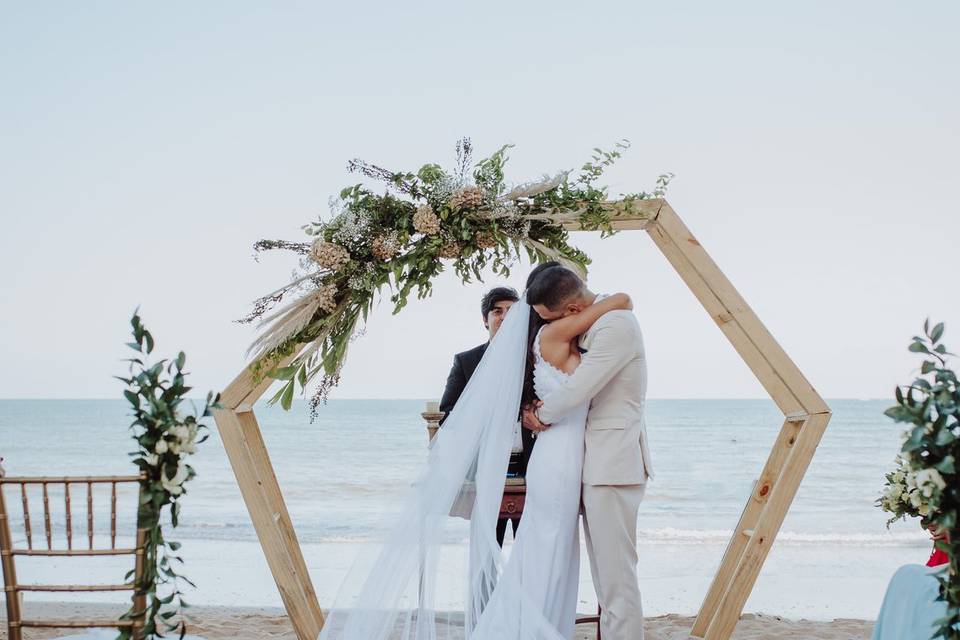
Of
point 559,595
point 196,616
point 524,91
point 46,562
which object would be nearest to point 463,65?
point 524,91

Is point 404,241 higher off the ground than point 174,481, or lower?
higher

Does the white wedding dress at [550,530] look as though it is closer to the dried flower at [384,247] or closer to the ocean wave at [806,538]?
the dried flower at [384,247]

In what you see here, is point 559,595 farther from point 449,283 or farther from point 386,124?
point 449,283

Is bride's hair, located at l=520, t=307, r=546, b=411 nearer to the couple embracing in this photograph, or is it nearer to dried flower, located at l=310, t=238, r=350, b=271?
the couple embracing

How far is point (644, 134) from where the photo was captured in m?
14.5

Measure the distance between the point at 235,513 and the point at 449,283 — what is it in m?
7.62

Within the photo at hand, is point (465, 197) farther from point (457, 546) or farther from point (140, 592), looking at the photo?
point (140, 592)

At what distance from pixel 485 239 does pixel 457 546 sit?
1.48 m

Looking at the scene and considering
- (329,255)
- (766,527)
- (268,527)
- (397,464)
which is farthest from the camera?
(397,464)

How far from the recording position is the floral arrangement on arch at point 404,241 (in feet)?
14.7

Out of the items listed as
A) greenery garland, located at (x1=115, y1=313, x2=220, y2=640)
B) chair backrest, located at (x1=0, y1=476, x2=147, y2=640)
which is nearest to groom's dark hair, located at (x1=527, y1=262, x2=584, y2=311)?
greenery garland, located at (x1=115, y1=313, x2=220, y2=640)

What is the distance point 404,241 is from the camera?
179 inches

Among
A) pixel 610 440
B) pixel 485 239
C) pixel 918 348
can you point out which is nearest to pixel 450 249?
pixel 485 239

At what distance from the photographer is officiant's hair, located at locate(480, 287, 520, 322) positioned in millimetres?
5055
